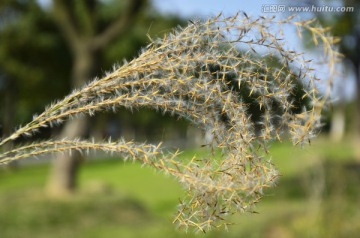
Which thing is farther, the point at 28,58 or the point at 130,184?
the point at 28,58

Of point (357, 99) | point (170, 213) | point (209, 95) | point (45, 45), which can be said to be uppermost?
point (45, 45)

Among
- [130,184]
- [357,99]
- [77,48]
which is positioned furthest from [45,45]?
[357,99]

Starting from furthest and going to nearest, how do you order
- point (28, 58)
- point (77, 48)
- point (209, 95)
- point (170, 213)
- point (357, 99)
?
1. point (28, 58)
2. point (357, 99)
3. point (77, 48)
4. point (170, 213)
5. point (209, 95)

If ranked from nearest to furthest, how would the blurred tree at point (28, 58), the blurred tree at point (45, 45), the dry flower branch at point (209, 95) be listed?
the dry flower branch at point (209, 95) < the blurred tree at point (45, 45) < the blurred tree at point (28, 58)

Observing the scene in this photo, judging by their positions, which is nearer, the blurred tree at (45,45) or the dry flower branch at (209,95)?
the dry flower branch at (209,95)

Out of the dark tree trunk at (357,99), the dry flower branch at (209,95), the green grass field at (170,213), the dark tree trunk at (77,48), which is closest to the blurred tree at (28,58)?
the dark tree trunk at (77,48)

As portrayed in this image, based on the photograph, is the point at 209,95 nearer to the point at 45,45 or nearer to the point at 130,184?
the point at 130,184

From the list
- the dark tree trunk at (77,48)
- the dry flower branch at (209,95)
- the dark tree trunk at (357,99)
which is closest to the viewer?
the dry flower branch at (209,95)

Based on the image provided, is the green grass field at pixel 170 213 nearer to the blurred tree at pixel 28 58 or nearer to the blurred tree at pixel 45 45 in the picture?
the blurred tree at pixel 45 45
